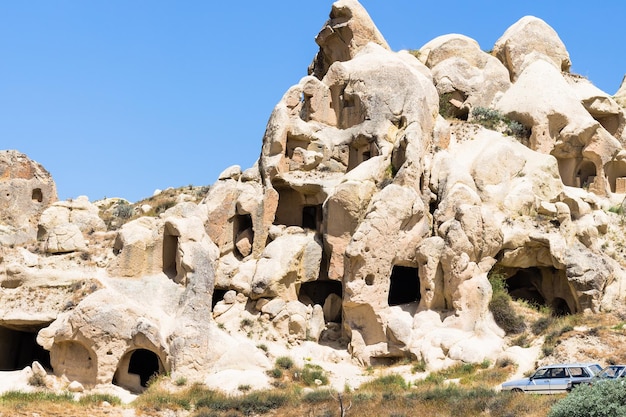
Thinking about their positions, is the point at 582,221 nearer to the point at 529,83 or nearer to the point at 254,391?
the point at 529,83

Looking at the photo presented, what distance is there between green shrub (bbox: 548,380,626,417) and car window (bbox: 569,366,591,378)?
275 cm

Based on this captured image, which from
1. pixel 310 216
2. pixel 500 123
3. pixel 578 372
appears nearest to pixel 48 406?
pixel 578 372

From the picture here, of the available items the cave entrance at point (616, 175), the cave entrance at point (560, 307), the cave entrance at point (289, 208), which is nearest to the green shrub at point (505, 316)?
the cave entrance at point (560, 307)

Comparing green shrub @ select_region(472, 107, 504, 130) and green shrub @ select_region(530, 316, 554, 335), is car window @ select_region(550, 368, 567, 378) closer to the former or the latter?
green shrub @ select_region(530, 316, 554, 335)

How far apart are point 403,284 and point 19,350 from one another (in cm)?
1530

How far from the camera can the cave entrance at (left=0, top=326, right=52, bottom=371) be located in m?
35.3

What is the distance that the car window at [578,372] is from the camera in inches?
1021

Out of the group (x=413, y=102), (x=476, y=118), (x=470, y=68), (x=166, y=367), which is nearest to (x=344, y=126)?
(x=413, y=102)

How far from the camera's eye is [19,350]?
120 ft

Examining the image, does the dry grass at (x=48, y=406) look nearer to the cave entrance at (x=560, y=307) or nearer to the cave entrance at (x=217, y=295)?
the cave entrance at (x=217, y=295)

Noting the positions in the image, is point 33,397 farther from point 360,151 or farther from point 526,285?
point 526,285

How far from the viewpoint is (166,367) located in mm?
32500

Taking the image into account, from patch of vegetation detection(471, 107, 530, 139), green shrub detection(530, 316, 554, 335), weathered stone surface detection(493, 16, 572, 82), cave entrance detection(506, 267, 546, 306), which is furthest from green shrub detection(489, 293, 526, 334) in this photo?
weathered stone surface detection(493, 16, 572, 82)

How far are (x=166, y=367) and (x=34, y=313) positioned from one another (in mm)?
4995
